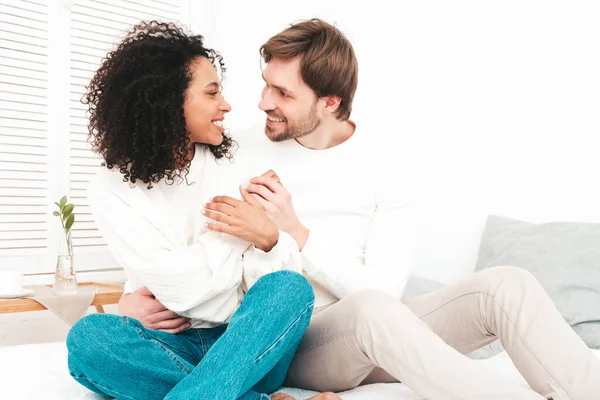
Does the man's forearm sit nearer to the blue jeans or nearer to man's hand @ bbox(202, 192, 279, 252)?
man's hand @ bbox(202, 192, 279, 252)

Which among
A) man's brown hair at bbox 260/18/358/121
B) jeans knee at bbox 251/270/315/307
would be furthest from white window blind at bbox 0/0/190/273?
jeans knee at bbox 251/270/315/307

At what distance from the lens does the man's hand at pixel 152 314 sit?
1.33 meters

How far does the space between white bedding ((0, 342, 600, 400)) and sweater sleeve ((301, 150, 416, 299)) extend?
25 centimetres

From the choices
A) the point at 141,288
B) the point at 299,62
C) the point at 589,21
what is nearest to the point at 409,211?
the point at 299,62

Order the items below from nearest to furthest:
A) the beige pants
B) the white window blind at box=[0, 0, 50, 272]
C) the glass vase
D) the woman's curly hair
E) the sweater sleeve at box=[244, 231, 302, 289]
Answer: the beige pants → the sweater sleeve at box=[244, 231, 302, 289] → the woman's curly hair → the glass vase → the white window blind at box=[0, 0, 50, 272]

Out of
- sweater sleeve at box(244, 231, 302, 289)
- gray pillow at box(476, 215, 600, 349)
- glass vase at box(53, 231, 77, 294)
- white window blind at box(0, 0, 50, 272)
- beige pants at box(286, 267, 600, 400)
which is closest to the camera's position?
beige pants at box(286, 267, 600, 400)

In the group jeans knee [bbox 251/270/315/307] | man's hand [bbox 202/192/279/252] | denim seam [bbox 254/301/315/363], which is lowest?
denim seam [bbox 254/301/315/363]

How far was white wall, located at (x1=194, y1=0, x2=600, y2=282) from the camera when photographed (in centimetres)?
197

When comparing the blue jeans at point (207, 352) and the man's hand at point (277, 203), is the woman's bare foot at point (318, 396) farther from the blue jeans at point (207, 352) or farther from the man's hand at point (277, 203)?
the man's hand at point (277, 203)

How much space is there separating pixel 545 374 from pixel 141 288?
897mm

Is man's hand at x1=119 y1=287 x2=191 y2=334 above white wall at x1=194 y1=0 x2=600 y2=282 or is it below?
below

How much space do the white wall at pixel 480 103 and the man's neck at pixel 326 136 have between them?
0.24 m

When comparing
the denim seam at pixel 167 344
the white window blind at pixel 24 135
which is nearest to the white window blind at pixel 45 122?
the white window blind at pixel 24 135

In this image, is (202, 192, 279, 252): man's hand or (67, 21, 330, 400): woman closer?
(67, 21, 330, 400): woman
